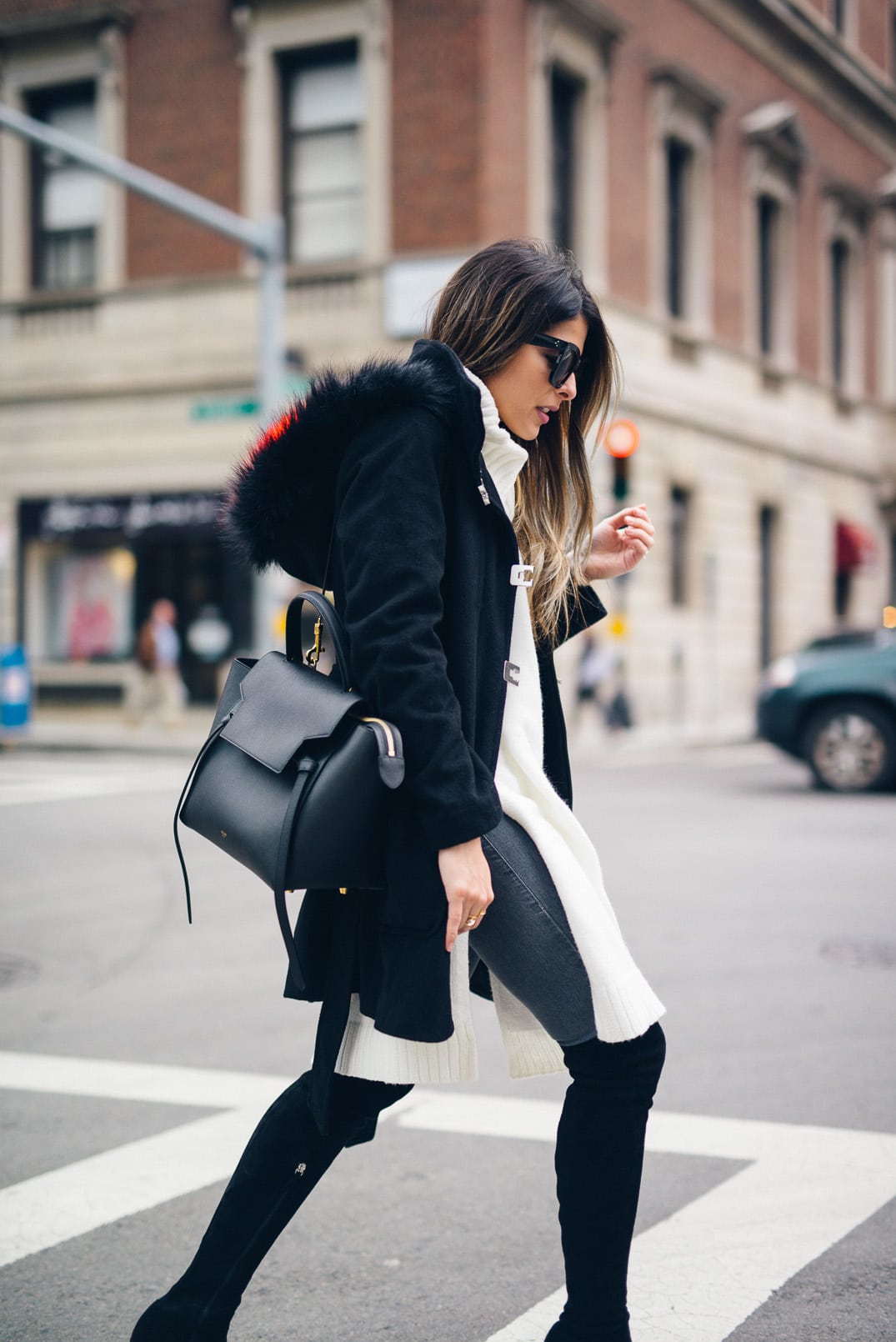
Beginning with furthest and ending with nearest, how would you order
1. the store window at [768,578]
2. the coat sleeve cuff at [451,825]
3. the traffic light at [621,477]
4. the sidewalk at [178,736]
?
the store window at [768,578] < the sidewalk at [178,736] < the traffic light at [621,477] < the coat sleeve cuff at [451,825]

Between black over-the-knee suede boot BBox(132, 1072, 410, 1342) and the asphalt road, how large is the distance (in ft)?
1.54

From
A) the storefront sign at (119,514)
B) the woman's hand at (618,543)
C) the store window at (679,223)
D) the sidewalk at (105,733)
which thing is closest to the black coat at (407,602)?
the woman's hand at (618,543)

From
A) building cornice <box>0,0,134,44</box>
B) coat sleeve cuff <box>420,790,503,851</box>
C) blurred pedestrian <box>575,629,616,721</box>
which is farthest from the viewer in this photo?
building cornice <box>0,0,134,44</box>

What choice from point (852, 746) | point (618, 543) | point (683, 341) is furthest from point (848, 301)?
point (618, 543)

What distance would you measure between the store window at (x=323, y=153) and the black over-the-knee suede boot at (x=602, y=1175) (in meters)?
20.5

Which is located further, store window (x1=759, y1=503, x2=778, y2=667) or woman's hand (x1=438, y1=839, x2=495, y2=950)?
store window (x1=759, y1=503, x2=778, y2=667)

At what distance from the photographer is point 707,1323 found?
9.82ft

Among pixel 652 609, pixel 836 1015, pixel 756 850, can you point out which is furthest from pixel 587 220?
pixel 836 1015

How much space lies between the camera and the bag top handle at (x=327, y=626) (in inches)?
97.7

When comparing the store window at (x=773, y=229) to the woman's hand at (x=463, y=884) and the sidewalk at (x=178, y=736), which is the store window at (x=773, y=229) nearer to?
the sidewalk at (x=178, y=736)

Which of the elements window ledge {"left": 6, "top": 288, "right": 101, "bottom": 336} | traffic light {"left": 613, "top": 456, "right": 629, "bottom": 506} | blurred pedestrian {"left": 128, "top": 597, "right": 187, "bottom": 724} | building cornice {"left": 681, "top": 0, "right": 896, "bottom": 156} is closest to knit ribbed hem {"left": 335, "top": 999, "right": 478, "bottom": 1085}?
traffic light {"left": 613, "top": 456, "right": 629, "bottom": 506}

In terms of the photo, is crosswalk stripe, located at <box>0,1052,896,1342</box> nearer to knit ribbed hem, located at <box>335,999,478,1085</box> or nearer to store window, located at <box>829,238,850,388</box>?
knit ribbed hem, located at <box>335,999,478,1085</box>

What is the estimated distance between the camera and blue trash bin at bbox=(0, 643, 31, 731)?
19.4 m

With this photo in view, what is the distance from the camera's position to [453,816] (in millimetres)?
2344
